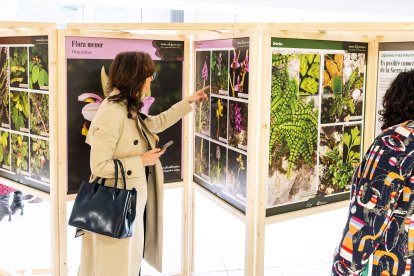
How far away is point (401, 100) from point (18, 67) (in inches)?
91.4

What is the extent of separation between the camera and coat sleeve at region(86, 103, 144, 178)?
234cm

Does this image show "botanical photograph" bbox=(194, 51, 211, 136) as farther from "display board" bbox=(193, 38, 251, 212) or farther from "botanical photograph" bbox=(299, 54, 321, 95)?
"botanical photograph" bbox=(299, 54, 321, 95)

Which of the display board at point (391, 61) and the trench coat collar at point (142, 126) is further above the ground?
the display board at point (391, 61)

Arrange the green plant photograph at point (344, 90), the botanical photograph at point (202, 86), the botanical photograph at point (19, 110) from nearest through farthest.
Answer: the green plant photograph at point (344, 90), the botanical photograph at point (202, 86), the botanical photograph at point (19, 110)

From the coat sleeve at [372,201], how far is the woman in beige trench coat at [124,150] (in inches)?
44.8

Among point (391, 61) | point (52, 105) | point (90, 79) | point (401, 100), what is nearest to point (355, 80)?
point (391, 61)

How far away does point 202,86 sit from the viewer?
3.00m

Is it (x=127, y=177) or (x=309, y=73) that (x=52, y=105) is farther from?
(x=309, y=73)

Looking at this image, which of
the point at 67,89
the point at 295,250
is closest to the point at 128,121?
the point at 67,89

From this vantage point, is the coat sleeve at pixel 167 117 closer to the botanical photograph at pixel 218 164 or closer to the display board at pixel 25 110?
the botanical photograph at pixel 218 164

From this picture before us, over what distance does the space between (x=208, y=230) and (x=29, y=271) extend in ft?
6.37

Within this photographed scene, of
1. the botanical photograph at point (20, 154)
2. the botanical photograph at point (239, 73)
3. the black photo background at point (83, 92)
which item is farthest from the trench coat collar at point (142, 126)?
the botanical photograph at point (20, 154)

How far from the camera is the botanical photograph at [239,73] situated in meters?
2.46

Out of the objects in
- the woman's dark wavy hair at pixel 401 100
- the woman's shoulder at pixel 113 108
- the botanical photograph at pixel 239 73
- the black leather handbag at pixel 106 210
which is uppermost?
the botanical photograph at pixel 239 73
